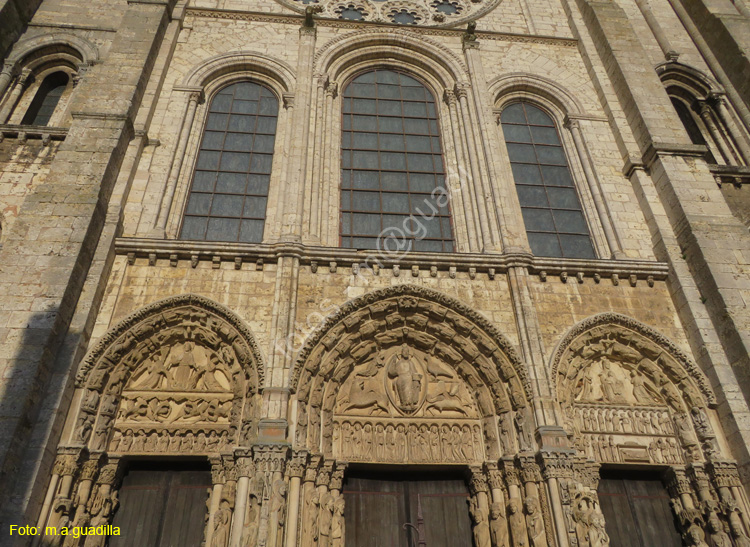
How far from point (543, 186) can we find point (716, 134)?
14.8ft

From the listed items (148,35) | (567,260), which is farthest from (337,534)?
(148,35)

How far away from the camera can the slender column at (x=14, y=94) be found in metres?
9.67

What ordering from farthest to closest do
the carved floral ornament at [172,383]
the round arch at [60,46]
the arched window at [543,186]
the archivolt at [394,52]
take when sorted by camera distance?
the archivolt at [394,52], the round arch at [60,46], the arched window at [543,186], the carved floral ornament at [172,383]

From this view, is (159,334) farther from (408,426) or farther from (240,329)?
(408,426)

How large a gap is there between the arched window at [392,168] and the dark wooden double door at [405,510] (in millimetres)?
3465

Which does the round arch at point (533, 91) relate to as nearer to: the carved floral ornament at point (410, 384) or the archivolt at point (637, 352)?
the archivolt at point (637, 352)

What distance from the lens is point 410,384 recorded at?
733cm

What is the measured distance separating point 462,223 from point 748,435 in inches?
188

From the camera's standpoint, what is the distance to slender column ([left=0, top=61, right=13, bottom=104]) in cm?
988

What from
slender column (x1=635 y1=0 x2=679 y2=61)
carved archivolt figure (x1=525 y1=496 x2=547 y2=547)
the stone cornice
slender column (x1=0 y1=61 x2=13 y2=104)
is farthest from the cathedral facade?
slender column (x1=635 y1=0 x2=679 y2=61)

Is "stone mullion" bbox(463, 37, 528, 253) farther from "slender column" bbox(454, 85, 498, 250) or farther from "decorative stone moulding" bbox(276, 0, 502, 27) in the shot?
"decorative stone moulding" bbox(276, 0, 502, 27)

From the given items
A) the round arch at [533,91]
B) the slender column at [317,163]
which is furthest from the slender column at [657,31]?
the slender column at [317,163]

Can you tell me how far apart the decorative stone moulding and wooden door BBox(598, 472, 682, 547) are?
9.80m

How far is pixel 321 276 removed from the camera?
A: 7.71m
